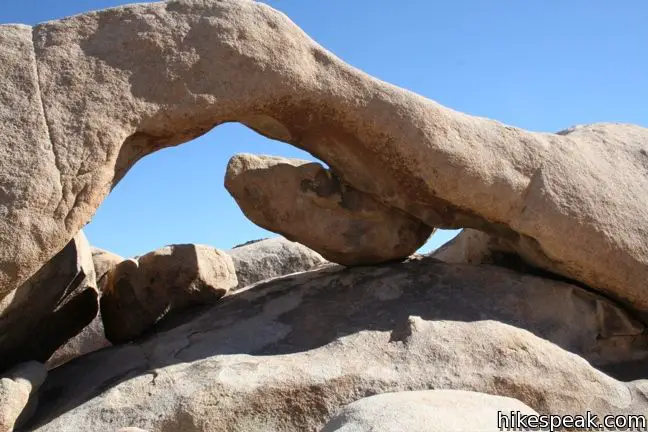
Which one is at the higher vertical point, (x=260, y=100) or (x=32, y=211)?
(x=260, y=100)

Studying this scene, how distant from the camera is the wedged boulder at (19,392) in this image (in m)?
3.01

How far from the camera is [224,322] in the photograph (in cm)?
381

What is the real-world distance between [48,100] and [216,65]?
742 mm

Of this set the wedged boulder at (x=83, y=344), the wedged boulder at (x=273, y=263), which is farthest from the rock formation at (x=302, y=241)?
the wedged boulder at (x=273, y=263)

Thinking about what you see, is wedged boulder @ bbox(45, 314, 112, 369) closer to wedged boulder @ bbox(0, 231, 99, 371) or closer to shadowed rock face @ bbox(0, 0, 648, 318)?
wedged boulder @ bbox(0, 231, 99, 371)

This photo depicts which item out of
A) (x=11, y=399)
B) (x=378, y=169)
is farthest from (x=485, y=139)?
(x=11, y=399)

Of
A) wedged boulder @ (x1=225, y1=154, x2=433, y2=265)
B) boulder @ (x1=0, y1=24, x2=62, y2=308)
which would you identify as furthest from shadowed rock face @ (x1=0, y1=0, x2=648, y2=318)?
wedged boulder @ (x1=225, y1=154, x2=433, y2=265)

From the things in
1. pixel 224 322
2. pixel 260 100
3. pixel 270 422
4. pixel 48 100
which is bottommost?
pixel 270 422

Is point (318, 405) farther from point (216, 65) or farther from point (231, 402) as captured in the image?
point (216, 65)

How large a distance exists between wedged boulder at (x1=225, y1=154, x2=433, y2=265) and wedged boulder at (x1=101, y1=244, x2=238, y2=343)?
0.43 metres

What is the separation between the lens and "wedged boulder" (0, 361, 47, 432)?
118 inches

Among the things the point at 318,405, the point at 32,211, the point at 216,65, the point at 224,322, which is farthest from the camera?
the point at 224,322

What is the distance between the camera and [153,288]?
4125 mm

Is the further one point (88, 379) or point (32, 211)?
point (88, 379)
